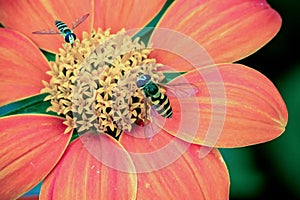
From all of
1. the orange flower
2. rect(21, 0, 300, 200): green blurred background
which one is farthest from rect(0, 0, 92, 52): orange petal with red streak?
rect(21, 0, 300, 200): green blurred background

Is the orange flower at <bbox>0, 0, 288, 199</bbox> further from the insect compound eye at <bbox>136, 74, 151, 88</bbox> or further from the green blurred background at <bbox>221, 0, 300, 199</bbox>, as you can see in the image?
the green blurred background at <bbox>221, 0, 300, 199</bbox>

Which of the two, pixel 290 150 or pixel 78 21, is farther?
pixel 290 150

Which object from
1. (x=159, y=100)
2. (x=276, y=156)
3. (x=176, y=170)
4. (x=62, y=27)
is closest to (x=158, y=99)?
(x=159, y=100)

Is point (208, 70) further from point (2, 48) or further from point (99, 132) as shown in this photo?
point (2, 48)

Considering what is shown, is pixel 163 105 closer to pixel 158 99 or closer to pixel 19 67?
pixel 158 99

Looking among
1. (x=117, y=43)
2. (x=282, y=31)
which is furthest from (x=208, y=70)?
(x=282, y=31)

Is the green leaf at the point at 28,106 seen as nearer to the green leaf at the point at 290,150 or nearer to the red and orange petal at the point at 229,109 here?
the red and orange petal at the point at 229,109

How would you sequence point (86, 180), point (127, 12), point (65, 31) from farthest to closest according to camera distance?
1. point (127, 12)
2. point (65, 31)
3. point (86, 180)
